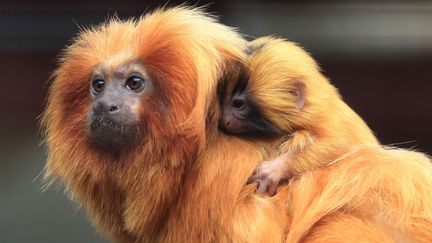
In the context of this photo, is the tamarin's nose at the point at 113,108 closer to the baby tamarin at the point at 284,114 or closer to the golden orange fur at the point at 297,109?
the baby tamarin at the point at 284,114

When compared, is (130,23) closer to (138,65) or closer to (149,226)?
(138,65)

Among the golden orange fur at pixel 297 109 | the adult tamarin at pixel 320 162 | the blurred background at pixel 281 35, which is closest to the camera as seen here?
the adult tamarin at pixel 320 162

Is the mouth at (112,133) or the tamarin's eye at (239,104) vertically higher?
the tamarin's eye at (239,104)

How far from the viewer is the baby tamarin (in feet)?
11.2

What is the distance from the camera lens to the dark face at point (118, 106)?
134 inches

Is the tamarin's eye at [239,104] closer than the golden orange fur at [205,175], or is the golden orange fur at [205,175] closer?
the golden orange fur at [205,175]

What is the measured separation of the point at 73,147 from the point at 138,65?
408 mm

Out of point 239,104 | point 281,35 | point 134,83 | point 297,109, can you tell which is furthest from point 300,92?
point 281,35

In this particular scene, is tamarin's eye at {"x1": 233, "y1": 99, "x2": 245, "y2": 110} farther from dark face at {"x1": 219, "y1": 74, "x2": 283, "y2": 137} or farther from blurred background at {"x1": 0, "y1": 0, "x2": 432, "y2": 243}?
blurred background at {"x1": 0, "y1": 0, "x2": 432, "y2": 243}

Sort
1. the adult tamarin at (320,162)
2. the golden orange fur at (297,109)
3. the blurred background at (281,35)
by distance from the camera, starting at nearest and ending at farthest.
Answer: the adult tamarin at (320,162) → the golden orange fur at (297,109) → the blurred background at (281,35)

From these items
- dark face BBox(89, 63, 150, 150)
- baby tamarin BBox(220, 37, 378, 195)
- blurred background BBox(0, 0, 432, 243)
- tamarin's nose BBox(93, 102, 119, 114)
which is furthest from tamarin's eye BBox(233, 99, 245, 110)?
blurred background BBox(0, 0, 432, 243)

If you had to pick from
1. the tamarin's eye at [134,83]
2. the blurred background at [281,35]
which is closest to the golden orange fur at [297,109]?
the tamarin's eye at [134,83]

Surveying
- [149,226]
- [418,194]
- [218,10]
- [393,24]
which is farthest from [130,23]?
[393,24]

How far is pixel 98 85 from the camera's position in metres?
3.54
